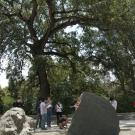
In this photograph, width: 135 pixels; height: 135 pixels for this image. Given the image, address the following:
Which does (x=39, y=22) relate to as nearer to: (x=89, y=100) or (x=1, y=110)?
(x=1, y=110)

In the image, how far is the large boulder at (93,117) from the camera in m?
12.7

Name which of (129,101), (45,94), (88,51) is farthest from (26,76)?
(129,101)

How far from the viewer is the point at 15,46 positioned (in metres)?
32.3

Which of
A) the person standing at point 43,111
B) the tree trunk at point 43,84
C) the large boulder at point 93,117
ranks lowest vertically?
the large boulder at point 93,117

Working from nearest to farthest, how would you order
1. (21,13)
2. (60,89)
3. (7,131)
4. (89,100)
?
(89,100) < (7,131) < (21,13) < (60,89)

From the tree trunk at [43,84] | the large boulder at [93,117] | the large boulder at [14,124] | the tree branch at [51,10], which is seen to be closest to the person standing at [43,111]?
the large boulder at [14,124]

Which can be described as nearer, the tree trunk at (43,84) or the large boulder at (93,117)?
the large boulder at (93,117)

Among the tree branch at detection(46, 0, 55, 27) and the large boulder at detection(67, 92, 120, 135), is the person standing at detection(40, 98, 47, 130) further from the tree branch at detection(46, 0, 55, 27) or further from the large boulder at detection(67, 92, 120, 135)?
the tree branch at detection(46, 0, 55, 27)

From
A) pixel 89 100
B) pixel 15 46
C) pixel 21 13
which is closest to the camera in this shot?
pixel 89 100

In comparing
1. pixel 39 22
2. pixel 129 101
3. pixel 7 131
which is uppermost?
pixel 39 22

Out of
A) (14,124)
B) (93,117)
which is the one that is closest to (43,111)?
(14,124)

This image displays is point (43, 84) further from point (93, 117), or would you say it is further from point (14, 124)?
point (93, 117)

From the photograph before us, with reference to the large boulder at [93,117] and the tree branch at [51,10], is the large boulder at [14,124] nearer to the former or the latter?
the large boulder at [93,117]

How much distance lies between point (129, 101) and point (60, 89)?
588 centimetres
